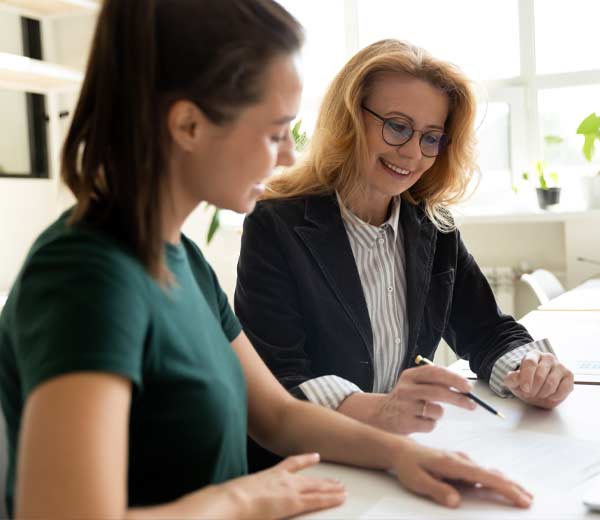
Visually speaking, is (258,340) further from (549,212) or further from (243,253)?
(549,212)

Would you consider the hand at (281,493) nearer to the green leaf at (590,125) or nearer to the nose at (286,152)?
the nose at (286,152)

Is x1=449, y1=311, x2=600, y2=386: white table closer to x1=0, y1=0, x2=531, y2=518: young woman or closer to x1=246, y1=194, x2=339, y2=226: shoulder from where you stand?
x1=246, y1=194, x2=339, y2=226: shoulder

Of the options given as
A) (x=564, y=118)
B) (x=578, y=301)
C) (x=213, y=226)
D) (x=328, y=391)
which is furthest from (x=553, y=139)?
(x=328, y=391)

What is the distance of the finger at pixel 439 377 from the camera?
1141 millimetres

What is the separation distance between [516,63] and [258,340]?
9.94ft

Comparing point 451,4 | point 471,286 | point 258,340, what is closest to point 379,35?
point 451,4

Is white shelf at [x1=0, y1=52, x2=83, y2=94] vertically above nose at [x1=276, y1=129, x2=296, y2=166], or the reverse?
white shelf at [x1=0, y1=52, x2=83, y2=94]

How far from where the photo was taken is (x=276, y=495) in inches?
35.1

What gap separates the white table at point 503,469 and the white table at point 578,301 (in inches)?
48.8

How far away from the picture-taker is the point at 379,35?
436 centimetres

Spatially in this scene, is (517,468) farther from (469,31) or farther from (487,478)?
(469,31)

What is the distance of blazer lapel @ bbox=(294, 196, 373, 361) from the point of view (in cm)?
167

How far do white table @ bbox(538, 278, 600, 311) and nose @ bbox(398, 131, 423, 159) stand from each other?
1200 mm

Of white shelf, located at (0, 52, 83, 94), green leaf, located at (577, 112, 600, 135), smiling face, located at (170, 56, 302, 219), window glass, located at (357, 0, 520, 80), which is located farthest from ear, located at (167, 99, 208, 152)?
window glass, located at (357, 0, 520, 80)
